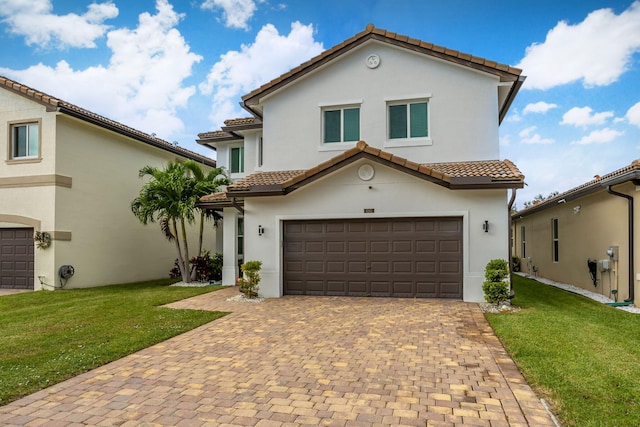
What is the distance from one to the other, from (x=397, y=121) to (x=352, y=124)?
152cm

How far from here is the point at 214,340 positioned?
317 inches

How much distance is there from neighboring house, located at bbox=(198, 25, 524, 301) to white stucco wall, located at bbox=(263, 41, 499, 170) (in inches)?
1.4

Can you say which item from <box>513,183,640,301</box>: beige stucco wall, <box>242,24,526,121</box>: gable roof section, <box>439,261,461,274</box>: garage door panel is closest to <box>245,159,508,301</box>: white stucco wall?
<box>439,261,461,274</box>: garage door panel

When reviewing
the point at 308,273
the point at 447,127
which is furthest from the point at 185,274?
the point at 447,127

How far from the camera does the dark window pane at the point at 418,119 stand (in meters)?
13.9

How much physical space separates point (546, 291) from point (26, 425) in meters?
14.9

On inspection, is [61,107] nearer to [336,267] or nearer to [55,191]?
[55,191]

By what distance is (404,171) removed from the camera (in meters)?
12.3

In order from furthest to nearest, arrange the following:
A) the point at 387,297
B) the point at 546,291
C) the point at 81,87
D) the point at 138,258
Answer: the point at 81,87, the point at 138,258, the point at 546,291, the point at 387,297

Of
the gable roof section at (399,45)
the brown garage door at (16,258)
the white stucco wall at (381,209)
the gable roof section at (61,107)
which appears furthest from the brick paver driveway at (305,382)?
the gable roof section at (61,107)

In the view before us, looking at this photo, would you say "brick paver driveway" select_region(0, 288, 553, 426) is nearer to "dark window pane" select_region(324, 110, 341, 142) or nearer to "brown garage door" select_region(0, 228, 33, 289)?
"dark window pane" select_region(324, 110, 341, 142)

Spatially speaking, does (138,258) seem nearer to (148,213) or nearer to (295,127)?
(148,213)

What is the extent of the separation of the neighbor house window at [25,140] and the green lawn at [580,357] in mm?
17056

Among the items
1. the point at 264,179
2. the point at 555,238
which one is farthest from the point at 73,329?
the point at 555,238
